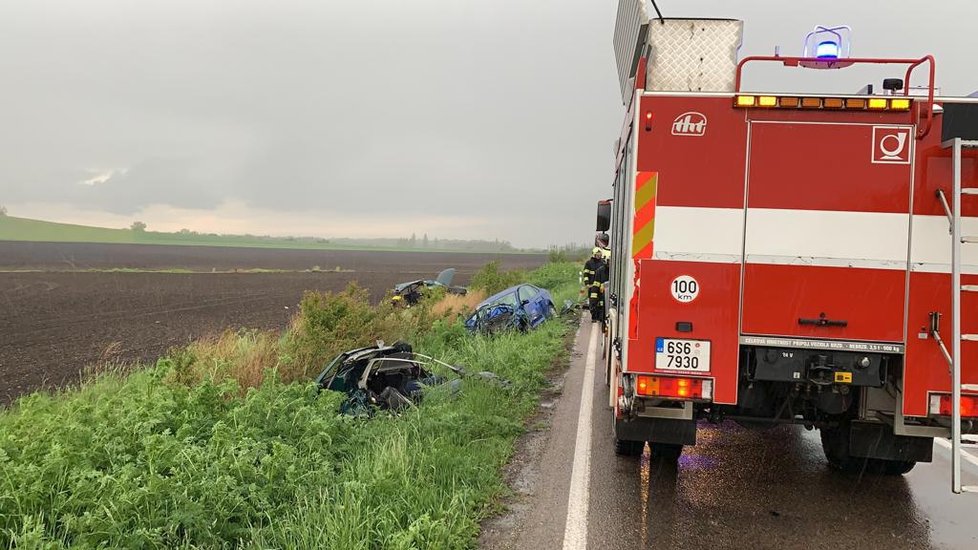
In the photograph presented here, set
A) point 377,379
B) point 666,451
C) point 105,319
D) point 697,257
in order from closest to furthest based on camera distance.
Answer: point 697,257
point 666,451
point 377,379
point 105,319

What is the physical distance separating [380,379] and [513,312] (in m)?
5.95

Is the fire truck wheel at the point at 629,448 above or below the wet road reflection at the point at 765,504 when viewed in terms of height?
above

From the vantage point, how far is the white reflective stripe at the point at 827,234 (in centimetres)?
374

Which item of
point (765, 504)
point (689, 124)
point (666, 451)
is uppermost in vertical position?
point (689, 124)

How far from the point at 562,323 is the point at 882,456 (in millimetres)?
9858

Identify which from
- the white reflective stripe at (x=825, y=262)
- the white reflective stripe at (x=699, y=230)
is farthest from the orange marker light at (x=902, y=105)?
the white reflective stripe at (x=699, y=230)

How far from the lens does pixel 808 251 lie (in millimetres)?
3832

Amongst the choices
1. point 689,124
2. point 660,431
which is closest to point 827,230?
point 689,124

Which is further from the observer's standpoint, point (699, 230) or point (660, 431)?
point (660, 431)

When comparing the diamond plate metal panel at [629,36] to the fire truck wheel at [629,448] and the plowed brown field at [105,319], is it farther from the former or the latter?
the plowed brown field at [105,319]

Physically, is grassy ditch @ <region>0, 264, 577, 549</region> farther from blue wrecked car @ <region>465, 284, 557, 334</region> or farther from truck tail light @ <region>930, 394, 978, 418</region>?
blue wrecked car @ <region>465, 284, 557, 334</region>

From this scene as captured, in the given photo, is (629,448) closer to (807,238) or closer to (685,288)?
(685,288)

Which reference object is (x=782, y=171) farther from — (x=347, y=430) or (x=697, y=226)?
(x=347, y=430)

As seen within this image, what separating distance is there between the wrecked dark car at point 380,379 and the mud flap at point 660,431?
245 cm
